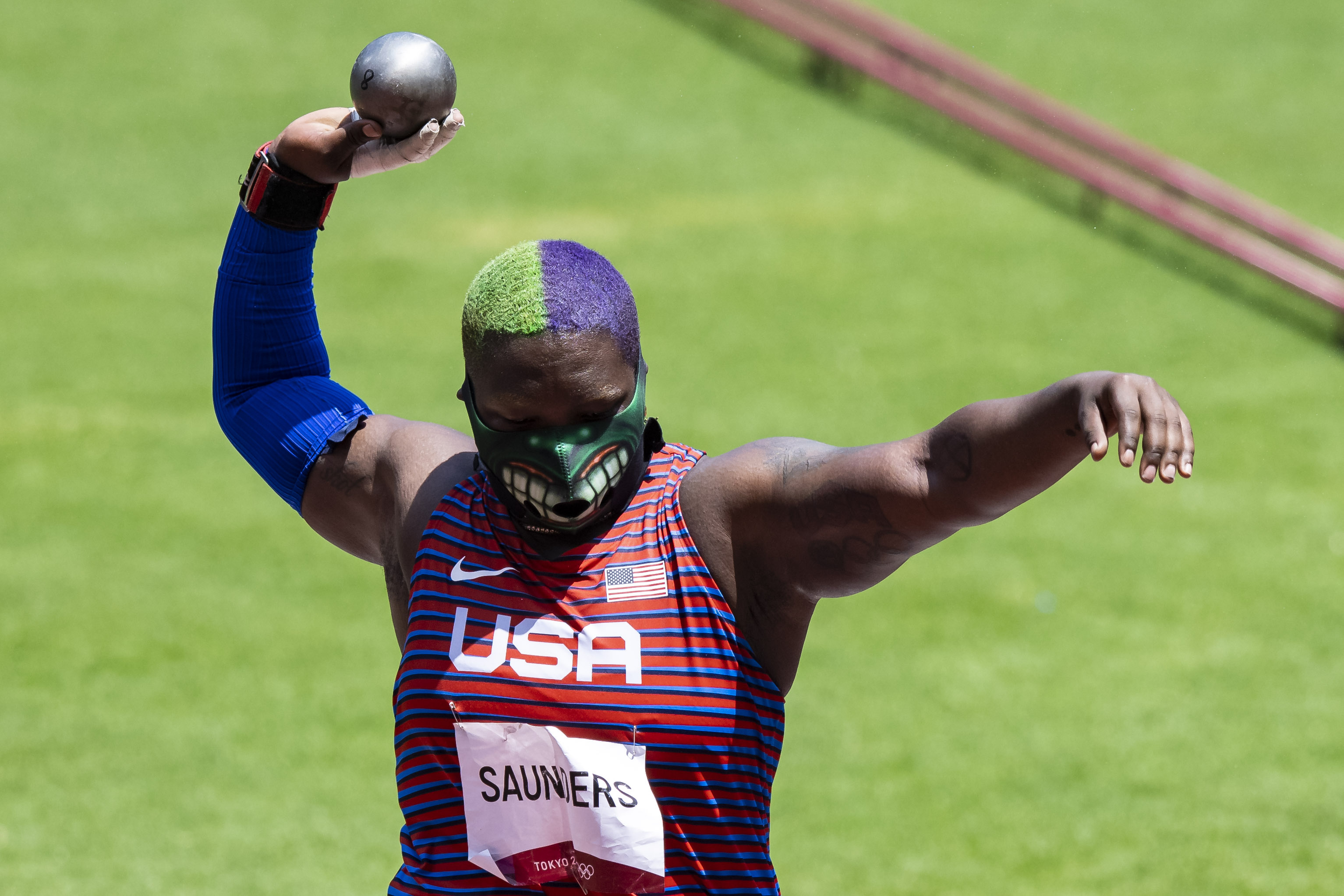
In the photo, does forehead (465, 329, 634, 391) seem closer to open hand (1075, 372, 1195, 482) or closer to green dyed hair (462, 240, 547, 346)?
green dyed hair (462, 240, 547, 346)

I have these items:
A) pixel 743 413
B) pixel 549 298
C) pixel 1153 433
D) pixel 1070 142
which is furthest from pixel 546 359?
pixel 1070 142

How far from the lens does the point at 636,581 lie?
3.13 metres

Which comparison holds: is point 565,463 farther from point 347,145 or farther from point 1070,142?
point 1070,142

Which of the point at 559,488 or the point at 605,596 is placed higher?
the point at 559,488

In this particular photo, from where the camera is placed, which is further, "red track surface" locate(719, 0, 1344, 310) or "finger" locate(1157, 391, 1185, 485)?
"red track surface" locate(719, 0, 1344, 310)

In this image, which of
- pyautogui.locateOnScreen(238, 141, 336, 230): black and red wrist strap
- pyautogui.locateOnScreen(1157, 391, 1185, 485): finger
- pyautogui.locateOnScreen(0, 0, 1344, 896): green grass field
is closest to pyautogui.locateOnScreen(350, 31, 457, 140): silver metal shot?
pyautogui.locateOnScreen(238, 141, 336, 230): black and red wrist strap

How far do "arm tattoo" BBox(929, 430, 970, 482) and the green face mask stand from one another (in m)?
0.57

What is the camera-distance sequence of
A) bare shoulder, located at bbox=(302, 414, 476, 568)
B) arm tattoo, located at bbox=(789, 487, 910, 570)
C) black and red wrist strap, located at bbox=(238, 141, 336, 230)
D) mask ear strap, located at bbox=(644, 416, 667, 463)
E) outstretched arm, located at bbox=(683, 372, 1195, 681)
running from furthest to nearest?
1. black and red wrist strap, located at bbox=(238, 141, 336, 230)
2. bare shoulder, located at bbox=(302, 414, 476, 568)
3. mask ear strap, located at bbox=(644, 416, 667, 463)
4. arm tattoo, located at bbox=(789, 487, 910, 570)
5. outstretched arm, located at bbox=(683, 372, 1195, 681)

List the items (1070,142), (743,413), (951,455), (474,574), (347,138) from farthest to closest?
(1070,142) → (743,413) → (347,138) → (474,574) → (951,455)

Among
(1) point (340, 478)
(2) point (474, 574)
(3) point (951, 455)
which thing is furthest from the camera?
(1) point (340, 478)

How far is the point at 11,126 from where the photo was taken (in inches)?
580

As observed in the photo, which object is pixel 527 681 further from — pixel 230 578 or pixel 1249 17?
pixel 1249 17

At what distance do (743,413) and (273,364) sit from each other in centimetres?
711

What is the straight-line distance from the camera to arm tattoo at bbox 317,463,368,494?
360 cm
